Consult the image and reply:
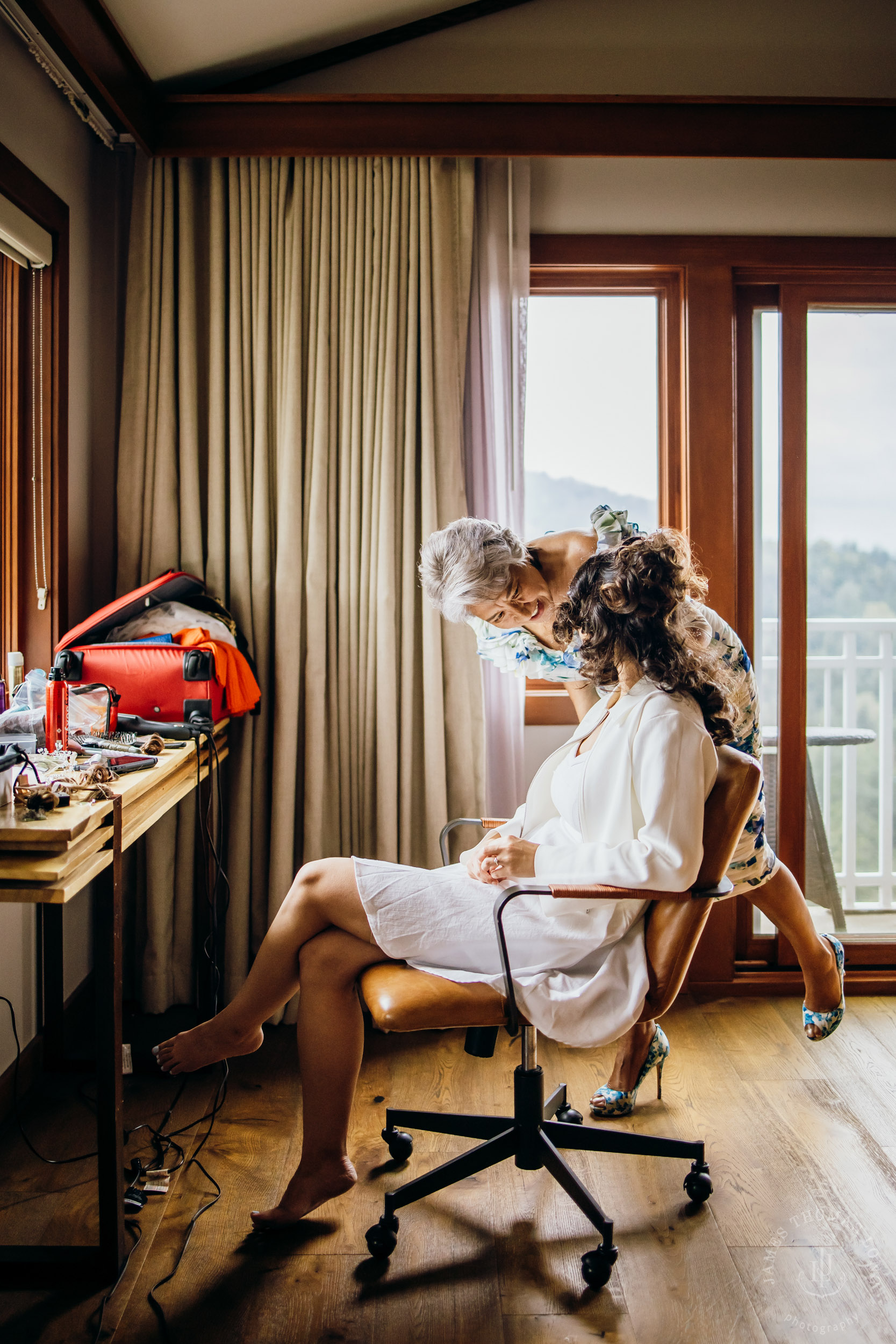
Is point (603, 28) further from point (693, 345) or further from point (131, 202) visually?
point (131, 202)

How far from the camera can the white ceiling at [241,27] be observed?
85.7 inches

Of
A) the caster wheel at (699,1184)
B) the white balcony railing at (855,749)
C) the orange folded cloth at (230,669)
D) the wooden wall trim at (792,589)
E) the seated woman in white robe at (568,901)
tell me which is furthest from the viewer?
the white balcony railing at (855,749)

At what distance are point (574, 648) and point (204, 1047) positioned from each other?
3.64 ft

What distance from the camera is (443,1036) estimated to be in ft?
8.36

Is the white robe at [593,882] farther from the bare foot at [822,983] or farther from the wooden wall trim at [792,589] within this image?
the wooden wall trim at [792,589]

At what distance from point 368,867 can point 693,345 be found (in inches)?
74.6

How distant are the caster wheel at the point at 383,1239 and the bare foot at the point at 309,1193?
86 millimetres

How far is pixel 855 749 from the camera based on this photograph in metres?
A: 2.96

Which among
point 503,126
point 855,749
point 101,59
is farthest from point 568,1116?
→ point 101,59

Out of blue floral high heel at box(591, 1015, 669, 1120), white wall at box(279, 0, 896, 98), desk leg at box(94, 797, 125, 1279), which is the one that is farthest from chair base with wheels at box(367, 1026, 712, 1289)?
white wall at box(279, 0, 896, 98)

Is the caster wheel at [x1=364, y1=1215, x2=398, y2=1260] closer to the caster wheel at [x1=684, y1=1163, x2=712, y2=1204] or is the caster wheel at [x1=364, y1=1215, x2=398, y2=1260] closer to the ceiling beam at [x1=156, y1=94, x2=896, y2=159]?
the caster wheel at [x1=684, y1=1163, x2=712, y2=1204]

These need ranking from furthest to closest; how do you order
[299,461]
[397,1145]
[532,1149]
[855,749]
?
[855,749] → [299,461] → [397,1145] → [532,1149]

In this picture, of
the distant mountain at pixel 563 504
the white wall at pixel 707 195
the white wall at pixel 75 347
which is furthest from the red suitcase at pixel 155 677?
the white wall at pixel 707 195

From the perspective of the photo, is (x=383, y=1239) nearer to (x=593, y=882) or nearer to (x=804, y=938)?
(x=593, y=882)
